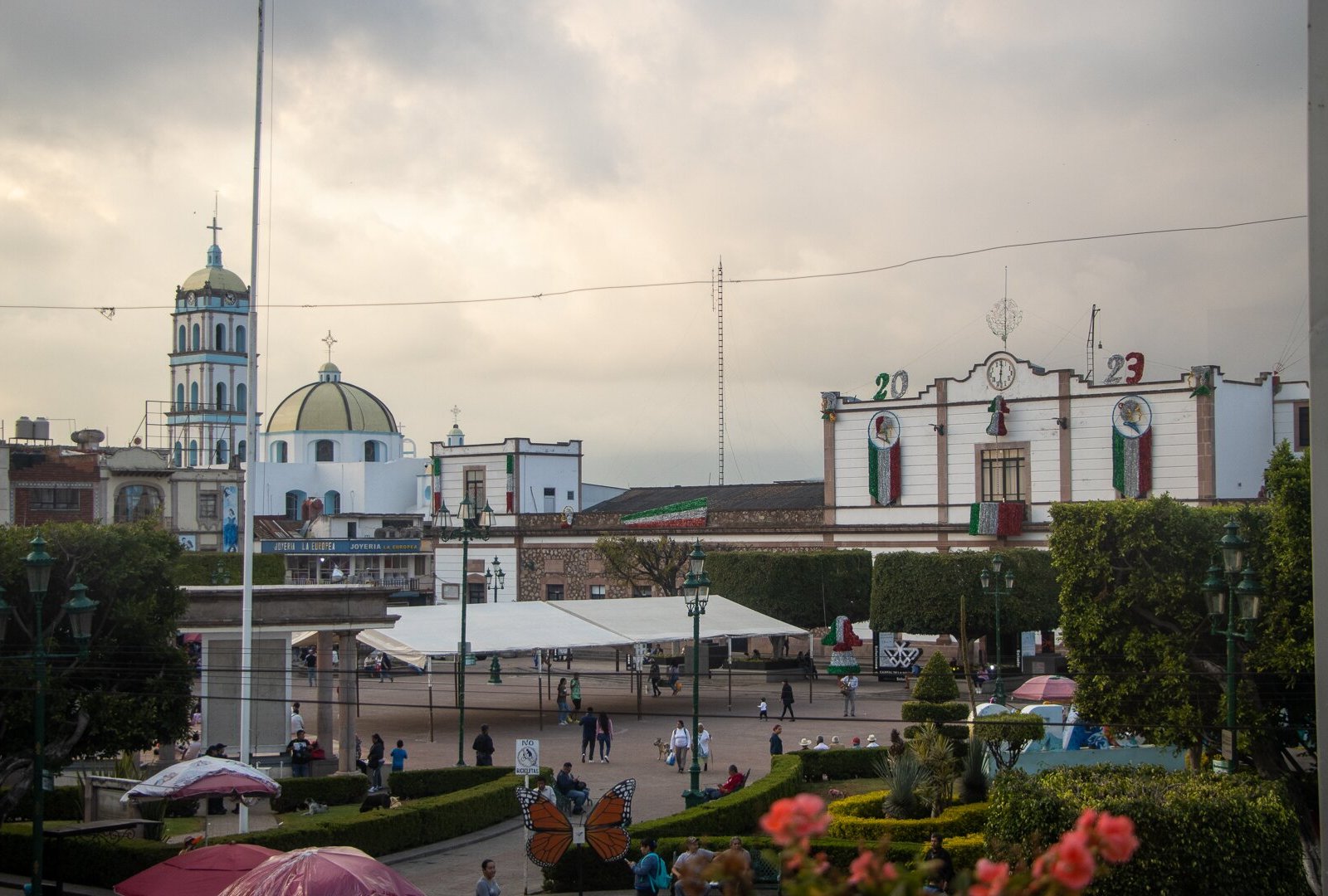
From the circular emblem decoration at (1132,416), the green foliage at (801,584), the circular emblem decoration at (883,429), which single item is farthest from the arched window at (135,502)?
the circular emblem decoration at (1132,416)

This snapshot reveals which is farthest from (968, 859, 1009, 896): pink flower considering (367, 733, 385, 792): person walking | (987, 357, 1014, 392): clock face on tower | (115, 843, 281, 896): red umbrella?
(987, 357, 1014, 392): clock face on tower

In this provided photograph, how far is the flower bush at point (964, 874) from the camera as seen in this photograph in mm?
4918

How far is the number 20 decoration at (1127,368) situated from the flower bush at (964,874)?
45.6 meters

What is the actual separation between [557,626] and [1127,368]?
2227cm

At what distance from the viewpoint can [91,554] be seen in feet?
68.9

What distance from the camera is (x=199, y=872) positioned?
15.1m

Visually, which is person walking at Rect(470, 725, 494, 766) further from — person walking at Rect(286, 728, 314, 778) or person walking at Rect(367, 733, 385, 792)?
person walking at Rect(286, 728, 314, 778)

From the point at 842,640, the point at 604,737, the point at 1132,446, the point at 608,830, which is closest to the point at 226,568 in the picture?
the point at 842,640

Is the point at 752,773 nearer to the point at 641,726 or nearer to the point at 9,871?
the point at 641,726

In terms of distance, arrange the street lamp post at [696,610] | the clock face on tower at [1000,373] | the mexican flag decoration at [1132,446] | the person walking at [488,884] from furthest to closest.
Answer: the clock face on tower at [1000,373], the mexican flag decoration at [1132,446], the street lamp post at [696,610], the person walking at [488,884]

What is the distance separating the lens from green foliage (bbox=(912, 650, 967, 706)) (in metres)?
32.1

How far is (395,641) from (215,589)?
859cm

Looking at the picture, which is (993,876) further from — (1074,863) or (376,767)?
(376,767)

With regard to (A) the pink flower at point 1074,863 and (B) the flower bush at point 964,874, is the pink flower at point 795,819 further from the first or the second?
(A) the pink flower at point 1074,863
